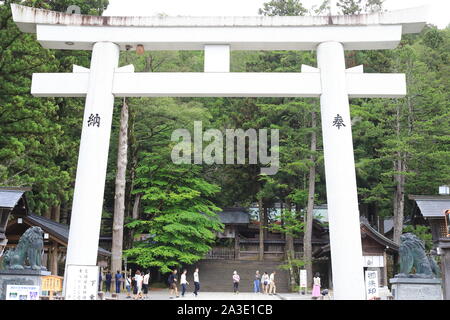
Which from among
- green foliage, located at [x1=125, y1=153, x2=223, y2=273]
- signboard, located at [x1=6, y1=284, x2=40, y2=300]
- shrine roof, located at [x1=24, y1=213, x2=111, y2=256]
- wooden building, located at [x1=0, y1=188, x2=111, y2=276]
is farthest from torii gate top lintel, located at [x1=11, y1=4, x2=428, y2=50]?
green foliage, located at [x1=125, y1=153, x2=223, y2=273]

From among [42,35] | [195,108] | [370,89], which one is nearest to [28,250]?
[42,35]

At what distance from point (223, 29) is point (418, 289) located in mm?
7055

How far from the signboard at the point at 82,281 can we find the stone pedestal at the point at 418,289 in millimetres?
6462

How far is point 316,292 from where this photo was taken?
20.2m

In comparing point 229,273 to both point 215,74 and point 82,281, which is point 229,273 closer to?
point 215,74

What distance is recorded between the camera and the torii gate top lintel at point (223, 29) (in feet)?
37.0

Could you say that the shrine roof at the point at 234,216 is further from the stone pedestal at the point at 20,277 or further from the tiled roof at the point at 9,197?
the stone pedestal at the point at 20,277

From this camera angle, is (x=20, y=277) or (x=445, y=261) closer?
(x=20, y=277)

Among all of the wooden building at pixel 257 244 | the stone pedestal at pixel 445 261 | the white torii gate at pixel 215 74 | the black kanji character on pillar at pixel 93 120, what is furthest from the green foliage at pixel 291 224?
the black kanji character on pillar at pixel 93 120

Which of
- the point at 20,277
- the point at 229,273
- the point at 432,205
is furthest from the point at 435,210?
the point at 229,273

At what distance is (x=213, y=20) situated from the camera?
11305mm

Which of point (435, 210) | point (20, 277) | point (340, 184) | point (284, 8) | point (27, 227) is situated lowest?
point (20, 277)
